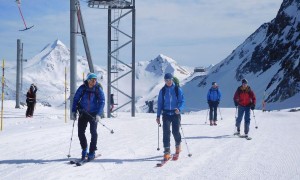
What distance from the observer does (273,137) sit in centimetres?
1526

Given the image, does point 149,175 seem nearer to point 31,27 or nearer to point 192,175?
point 192,175

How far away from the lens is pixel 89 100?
33.9ft

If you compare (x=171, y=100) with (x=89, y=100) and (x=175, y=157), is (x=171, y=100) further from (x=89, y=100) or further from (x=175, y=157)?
(x=89, y=100)

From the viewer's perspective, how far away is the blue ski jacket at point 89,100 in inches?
404

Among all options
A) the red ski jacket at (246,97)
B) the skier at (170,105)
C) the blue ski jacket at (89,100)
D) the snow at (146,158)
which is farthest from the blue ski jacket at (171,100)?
the red ski jacket at (246,97)

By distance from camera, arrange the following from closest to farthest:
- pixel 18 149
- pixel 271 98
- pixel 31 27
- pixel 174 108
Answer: pixel 174 108 < pixel 18 149 < pixel 31 27 < pixel 271 98

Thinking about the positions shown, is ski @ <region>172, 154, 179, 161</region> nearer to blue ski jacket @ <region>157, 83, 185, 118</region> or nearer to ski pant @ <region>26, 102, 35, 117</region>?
blue ski jacket @ <region>157, 83, 185, 118</region>

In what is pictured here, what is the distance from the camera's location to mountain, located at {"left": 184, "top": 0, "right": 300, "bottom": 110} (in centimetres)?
7973

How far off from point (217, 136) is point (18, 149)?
722 cm

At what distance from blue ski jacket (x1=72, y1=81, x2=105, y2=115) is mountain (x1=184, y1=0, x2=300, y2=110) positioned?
28.5m

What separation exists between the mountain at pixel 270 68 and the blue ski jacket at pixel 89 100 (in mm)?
28471

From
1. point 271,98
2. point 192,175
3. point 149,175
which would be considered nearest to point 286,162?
point 192,175

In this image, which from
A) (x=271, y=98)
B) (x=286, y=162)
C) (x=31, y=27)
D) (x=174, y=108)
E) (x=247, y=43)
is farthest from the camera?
(x=247, y=43)

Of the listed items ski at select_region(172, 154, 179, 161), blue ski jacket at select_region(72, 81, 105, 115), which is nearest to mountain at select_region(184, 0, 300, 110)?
ski at select_region(172, 154, 179, 161)
